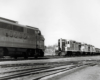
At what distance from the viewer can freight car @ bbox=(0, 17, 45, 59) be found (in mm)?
15242

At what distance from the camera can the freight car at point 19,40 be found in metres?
15.2

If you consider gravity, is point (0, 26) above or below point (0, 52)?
above

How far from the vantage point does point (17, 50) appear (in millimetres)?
16672

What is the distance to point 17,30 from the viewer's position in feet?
55.6

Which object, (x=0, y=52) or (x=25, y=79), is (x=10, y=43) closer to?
(x=0, y=52)

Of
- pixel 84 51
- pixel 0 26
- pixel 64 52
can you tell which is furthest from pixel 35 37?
pixel 84 51

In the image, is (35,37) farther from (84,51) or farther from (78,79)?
(84,51)

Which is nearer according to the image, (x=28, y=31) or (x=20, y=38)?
(x=20, y=38)

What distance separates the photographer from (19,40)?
17219 millimetres

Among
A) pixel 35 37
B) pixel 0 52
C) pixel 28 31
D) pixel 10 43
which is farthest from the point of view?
pixel 35 37

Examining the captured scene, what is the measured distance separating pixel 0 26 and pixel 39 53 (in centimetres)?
720

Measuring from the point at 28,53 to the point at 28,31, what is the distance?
2732 mm

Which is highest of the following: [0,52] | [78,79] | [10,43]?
[10,43]

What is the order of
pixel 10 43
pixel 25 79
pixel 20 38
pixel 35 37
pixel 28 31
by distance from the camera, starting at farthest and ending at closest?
1. pixel 35 37
2. pixel 28 31
3. pixel 20 38
4. pixel 10 43
5. pixel 25 79
